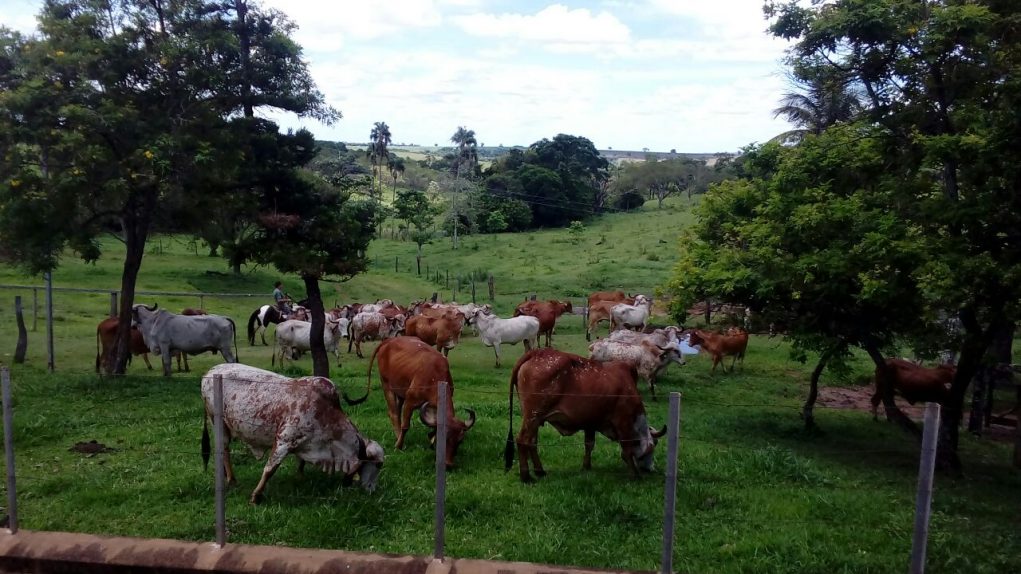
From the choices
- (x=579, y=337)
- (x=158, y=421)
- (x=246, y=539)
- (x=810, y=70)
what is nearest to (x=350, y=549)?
(x=246, y=539)

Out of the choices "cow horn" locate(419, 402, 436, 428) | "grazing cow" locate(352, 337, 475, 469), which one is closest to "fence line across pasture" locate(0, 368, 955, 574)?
"cow horn" locate(419, 402, 436, 428)

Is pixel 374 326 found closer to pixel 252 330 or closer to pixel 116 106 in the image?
pixel 252 330

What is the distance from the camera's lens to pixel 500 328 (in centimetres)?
2061

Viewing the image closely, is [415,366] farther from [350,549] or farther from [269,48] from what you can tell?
[269,48]

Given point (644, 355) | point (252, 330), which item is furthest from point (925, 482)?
point (252, 330)

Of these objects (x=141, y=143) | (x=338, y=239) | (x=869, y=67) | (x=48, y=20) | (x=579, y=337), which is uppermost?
(x=48, y=20)

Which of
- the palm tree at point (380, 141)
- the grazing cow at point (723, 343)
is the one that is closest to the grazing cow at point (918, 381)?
the grazing cow at point (723, 343)

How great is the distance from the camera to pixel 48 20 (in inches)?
547

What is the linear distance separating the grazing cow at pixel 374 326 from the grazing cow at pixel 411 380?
397 inches

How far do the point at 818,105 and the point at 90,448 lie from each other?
104 ft

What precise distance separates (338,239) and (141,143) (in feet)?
13.4

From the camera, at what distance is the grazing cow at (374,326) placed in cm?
2152

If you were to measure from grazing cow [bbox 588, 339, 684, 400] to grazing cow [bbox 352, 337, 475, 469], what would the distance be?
20.3 ft

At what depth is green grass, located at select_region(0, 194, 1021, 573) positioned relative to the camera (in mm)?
6961
